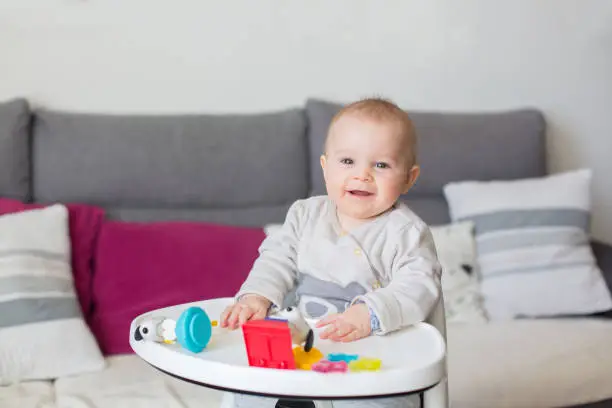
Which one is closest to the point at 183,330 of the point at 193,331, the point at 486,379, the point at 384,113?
the point at 193,331

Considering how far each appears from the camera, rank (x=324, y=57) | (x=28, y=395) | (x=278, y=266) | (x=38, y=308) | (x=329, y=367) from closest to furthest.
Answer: (x=329, y=367)
(x=278, y=266)
(x=28, y=395)
(x=38, y=308)
(x=324, y=57)

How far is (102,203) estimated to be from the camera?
2287mm

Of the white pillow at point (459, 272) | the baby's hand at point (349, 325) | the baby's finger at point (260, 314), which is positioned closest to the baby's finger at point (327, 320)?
the baby's hand at point (349, 325)

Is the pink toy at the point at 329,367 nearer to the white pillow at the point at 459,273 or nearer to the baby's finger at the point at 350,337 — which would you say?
the baby's finger at the point at 350,337

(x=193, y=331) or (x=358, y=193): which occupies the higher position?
(x=358, y=193)

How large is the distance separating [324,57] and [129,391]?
1.32 meters

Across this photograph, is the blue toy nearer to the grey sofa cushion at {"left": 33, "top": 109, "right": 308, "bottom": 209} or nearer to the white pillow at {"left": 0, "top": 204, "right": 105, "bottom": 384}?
the white pillow at {"left": 0, "top": 204, "right": 105, "bottom": 384}

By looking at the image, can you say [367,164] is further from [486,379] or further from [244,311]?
[486,379]

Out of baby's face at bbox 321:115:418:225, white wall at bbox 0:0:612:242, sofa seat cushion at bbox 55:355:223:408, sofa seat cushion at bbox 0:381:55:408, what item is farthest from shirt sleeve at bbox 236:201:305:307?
white wall at bbox 0:0:612:242

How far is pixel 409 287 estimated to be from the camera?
128cm

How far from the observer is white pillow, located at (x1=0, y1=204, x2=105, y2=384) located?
1845 millimetres

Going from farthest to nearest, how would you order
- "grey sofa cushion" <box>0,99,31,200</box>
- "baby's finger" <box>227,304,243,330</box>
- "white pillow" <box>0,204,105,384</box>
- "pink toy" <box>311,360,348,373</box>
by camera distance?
"grey sofa cushion" <box>0,99,31,200</box> < "white pillow" <box>0,204,105,384</box> < "baby's finger" <box>227,304,243,330</box> < "pink toy" <box>311,360,348,373</box>

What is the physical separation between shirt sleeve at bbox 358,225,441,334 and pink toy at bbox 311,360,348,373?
0.15 meters

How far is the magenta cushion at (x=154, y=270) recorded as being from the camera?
2033mm
